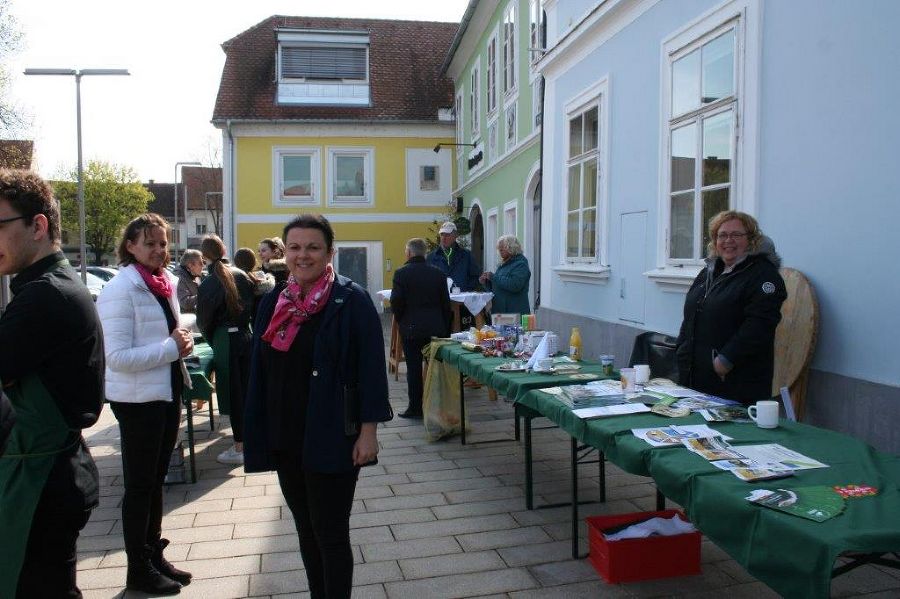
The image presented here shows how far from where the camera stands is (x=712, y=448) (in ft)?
9.18

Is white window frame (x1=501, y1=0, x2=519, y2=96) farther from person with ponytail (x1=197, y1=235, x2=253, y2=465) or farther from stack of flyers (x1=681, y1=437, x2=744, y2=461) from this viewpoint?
stack of flyers (x1=681, y1=437, x2=744, y2=461)

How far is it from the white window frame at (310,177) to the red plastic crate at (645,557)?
1824 centimetres

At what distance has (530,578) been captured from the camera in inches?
144

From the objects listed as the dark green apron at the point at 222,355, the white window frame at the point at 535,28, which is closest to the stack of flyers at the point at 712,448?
the dark green apron at the point at 222,355

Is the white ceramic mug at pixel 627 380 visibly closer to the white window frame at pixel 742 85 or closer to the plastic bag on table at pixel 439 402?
the white window frame at pixel 742 85

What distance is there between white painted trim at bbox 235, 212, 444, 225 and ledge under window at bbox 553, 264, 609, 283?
12.5m

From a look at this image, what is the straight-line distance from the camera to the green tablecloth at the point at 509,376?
4.49m

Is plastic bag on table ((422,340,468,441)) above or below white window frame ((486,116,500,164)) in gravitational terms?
below

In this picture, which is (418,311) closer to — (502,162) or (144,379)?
(144,379)

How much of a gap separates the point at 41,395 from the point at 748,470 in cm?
225

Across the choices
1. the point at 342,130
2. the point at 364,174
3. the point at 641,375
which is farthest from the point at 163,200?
the point at 641,375

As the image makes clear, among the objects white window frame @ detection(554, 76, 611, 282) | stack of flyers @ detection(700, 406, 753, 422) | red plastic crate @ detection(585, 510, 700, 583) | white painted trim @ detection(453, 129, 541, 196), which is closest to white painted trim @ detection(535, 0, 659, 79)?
white window frame @ detection(554, 76, 611, 282)

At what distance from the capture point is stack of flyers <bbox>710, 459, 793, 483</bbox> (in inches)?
96.9

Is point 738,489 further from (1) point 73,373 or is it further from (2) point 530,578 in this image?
(1) point 73,373
